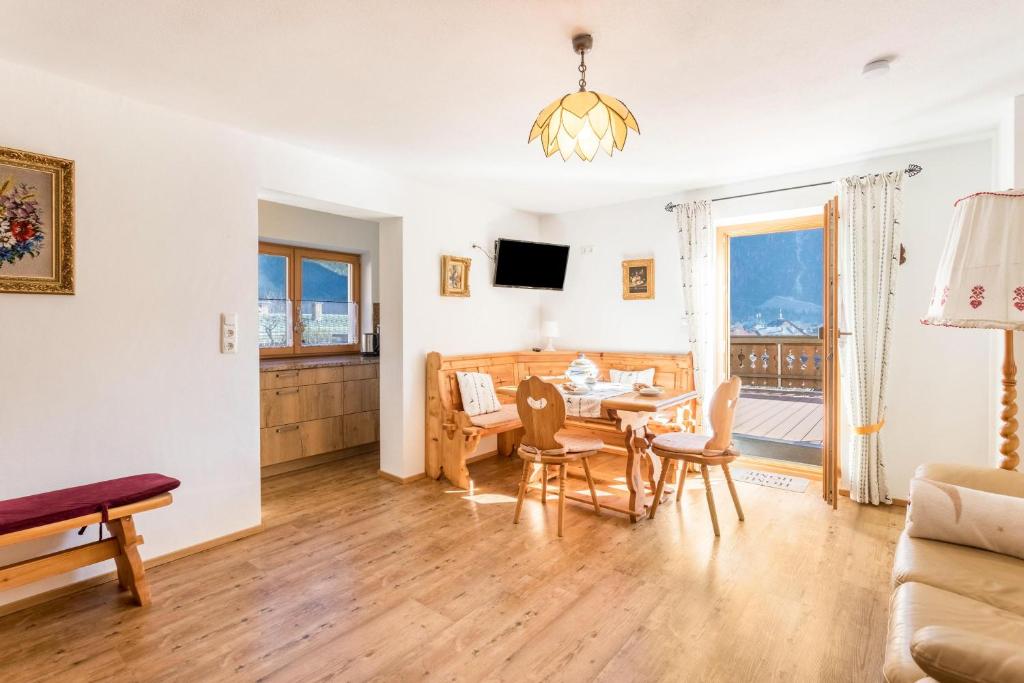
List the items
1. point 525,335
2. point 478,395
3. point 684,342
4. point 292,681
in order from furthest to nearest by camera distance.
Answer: point 525,335
point 684,342
point 478,395
point 292,681

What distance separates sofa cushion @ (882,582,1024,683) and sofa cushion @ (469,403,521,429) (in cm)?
258

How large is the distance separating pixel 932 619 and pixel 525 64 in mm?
2444

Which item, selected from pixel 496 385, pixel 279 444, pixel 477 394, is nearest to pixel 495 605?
pixel 477 394

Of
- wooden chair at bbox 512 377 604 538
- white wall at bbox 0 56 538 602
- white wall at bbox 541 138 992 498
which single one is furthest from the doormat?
white wall at bbox 0 56 538 602

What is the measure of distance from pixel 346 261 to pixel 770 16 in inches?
180

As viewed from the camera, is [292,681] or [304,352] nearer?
[292,681]

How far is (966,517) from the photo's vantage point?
178 centimetres

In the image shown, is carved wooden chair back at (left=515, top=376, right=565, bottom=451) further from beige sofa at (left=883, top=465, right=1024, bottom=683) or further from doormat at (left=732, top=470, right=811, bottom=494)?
doormat at (left=732, top=470, right=811, bottom=494)

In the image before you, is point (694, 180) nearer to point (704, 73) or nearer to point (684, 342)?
point (684, 342)

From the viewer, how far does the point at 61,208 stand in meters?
2.39

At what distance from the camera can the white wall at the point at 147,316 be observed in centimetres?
232

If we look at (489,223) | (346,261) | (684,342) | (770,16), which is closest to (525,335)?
(489,223)

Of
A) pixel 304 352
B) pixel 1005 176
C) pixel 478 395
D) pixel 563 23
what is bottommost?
pixel 478 395

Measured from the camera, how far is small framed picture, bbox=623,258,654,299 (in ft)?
15.5
